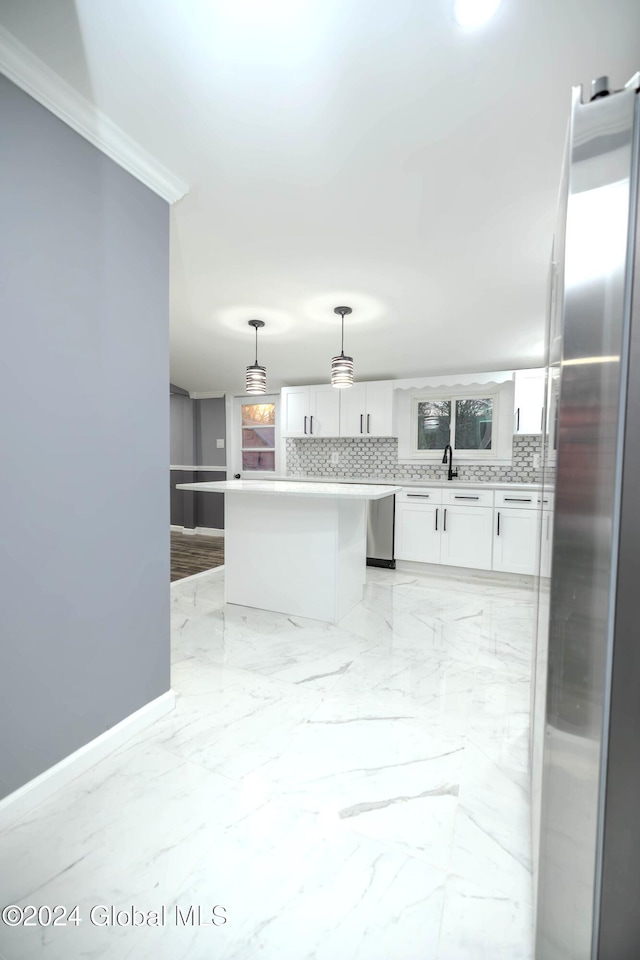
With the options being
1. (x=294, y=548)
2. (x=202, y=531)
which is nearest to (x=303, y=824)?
(x=294, y=548)

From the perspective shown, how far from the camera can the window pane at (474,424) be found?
4.96 meters

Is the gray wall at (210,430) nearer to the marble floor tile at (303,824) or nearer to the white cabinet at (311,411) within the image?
the white cabinet at (311,411)

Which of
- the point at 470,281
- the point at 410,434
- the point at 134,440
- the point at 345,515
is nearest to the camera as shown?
the point at 134,440

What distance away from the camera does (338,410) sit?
17.4 feet

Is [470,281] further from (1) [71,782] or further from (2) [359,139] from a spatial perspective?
(1) [71,782]

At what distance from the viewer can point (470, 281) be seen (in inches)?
111

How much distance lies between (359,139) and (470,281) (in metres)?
1.46

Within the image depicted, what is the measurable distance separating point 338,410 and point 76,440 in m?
3.99

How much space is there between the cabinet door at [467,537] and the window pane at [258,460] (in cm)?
282

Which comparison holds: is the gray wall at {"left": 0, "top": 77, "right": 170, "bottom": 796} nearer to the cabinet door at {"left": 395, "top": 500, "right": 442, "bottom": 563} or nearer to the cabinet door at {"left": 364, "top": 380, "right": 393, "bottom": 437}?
the cabinet door at {"left": 395, "top": 500, "right": 442, "bottom": 563}

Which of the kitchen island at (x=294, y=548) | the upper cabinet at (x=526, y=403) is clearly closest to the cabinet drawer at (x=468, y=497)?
the upper cabinet at (x=526, y=403)

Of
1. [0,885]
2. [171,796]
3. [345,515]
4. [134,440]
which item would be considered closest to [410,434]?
[345,515]

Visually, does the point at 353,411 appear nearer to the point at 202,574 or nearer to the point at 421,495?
the point at 421,495

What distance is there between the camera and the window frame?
4930mm
